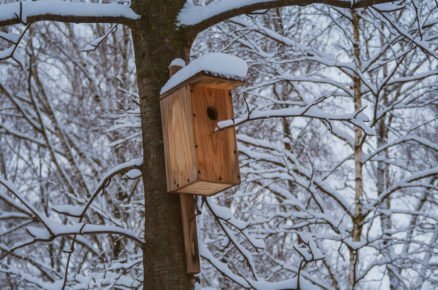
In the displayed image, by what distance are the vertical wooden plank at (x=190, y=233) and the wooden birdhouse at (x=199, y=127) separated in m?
0.05

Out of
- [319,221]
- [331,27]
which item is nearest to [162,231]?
[319,221]

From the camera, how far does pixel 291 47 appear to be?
21.3 ft

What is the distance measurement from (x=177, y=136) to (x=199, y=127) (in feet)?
0.35

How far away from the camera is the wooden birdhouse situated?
330 centimetres

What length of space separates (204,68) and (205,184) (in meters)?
0.50

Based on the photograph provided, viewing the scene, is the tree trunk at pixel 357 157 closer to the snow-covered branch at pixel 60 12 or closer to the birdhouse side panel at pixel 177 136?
the birdhouse side panel at pixel 177 136

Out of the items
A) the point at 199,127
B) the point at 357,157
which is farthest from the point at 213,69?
the point at 357,157

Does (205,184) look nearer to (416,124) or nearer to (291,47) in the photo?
(291,47)

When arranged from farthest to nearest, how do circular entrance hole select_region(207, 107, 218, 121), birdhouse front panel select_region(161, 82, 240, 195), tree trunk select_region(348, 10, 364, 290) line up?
1. tree trunk select_region(348, 10, 364, 290)
2. circular entrance hole select_region(207, 107, 218, 121)
3. birdhouse front panel select_region(161, 82, 240, 195)

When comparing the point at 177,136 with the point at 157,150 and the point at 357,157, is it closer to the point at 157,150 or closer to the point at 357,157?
the point at 157,150

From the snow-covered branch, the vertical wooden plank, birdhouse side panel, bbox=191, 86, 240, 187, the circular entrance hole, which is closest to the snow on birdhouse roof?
birdhouse side panel, bbox=191, 86, 240, 187

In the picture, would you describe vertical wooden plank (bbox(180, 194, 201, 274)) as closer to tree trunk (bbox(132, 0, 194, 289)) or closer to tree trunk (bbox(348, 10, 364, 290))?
tree trunk (bbox(132, 0, 194, 289))

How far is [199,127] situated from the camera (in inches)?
135

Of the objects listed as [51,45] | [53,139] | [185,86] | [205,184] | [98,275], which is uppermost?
[51,45]
